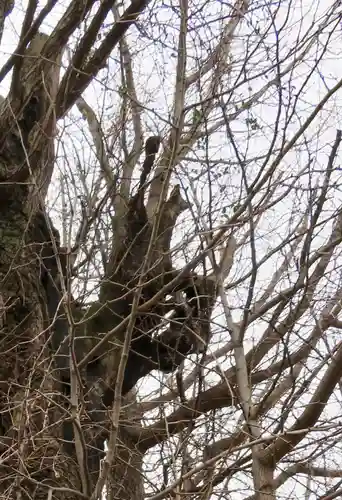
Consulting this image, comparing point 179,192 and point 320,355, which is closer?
point 320,355

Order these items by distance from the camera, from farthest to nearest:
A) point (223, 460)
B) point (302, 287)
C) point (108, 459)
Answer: point (302, 287) → point (223, 460) → point (108, 459)

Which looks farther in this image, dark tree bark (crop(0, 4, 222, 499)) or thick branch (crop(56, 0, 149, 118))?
thick branch (crop(56, 0, 149, 118))

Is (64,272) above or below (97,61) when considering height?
below

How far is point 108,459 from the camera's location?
254 cm

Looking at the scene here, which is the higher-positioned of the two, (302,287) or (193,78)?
(193,78)

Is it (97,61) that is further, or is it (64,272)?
(97,61)

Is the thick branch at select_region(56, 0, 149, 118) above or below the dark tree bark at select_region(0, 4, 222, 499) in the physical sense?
above

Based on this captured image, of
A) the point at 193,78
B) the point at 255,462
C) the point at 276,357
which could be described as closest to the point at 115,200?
the point at 193,78

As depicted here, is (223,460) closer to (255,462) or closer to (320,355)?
(255,462)

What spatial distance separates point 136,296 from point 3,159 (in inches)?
96.0

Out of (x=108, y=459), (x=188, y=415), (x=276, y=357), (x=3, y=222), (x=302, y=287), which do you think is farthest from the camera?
(x=3, y=222)

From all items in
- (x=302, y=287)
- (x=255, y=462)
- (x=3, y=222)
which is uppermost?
(x=3, y=222)

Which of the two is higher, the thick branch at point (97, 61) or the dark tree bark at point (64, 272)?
the thick branch at point (97, 61)

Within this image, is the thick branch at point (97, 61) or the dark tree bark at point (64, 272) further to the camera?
the thick branch at point (97, 61)
